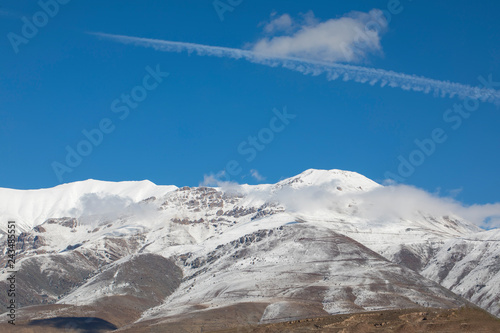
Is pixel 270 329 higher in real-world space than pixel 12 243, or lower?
lower

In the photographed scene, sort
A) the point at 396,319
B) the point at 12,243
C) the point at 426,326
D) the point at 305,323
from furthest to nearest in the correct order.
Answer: the point at 12,243, the point at 305,323, the point at 396,319, the point at 426,326

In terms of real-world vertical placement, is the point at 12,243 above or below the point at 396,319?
above

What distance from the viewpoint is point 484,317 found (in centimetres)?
7400

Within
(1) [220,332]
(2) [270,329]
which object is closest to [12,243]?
(1) [220,332]

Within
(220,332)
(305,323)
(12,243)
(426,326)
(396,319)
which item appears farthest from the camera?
(12,243)

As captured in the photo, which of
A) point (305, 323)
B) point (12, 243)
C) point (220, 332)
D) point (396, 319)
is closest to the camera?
point (396, 319)

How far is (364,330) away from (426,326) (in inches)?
274

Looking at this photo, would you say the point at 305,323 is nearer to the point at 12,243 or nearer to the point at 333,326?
the point at 333,326

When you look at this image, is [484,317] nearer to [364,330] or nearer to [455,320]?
[455,320]

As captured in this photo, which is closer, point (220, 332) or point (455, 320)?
point (455, 320)

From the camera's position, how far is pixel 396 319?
7775 centimetres

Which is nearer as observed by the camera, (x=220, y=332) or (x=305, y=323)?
(x=305, y=323)

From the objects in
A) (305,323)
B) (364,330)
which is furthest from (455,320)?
(305,323)

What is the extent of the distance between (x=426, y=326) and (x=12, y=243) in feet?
319
